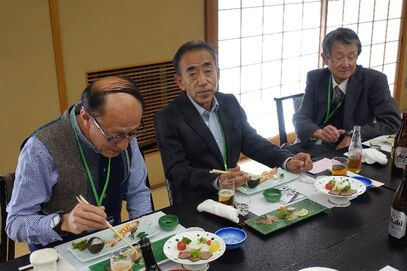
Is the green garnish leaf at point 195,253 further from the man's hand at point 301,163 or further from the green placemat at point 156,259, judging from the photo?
the man's hand at point 301,163

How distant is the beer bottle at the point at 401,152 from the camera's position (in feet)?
6.83

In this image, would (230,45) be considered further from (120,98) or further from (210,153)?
(120,98)

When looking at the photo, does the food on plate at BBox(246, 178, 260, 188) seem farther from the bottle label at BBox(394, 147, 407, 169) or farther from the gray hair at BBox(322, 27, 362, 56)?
the gray hair at BBox(322, 27, 362, 56)

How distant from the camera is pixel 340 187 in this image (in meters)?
1.87

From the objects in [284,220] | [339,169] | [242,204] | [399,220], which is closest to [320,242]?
[284,220]

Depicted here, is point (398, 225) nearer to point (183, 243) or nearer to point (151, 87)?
point (183, 243)

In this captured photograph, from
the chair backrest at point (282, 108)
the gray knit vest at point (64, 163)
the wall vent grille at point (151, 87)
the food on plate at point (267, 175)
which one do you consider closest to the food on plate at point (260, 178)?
the food on plate at point (267, 175)

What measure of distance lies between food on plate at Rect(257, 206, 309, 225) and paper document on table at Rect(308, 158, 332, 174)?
0.47m

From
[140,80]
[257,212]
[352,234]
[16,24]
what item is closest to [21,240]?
[257,212]

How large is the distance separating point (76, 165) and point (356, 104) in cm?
202

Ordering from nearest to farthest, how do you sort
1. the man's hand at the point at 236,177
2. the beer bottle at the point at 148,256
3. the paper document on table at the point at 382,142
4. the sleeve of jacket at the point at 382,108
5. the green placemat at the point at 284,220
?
the beer bottle at the point at 148,256
the green placemat at the point at 284,220
the man's hand at the point at 236,177
the paper document on table at the point at 382,142
the sleeve of jacket at the point at 382,108

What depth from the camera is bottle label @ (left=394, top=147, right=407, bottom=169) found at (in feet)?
6.82

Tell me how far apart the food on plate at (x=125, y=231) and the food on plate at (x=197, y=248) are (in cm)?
21

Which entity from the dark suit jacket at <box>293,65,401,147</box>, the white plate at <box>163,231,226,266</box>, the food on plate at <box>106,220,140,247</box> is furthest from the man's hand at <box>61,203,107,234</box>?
the dark suit jacket at <box>293,65,401,147</box>
